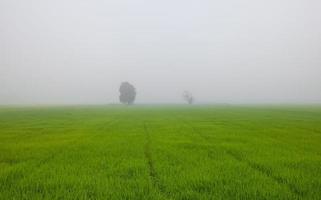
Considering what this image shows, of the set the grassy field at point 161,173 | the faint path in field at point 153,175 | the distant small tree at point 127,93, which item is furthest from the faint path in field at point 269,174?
the distant small tree at point 127,93

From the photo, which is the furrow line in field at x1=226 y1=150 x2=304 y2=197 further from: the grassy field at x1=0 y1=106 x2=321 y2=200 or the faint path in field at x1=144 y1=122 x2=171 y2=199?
the faint path in field at x1=144 y1=122 x2=171 y2=199

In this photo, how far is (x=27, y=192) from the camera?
5.40 m

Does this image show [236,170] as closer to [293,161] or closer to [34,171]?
[293,161]

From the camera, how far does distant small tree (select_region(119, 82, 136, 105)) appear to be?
10175 centimetres

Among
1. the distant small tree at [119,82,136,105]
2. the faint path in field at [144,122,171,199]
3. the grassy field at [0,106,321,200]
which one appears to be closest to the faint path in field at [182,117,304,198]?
the grassy field at [0,106,321,200]

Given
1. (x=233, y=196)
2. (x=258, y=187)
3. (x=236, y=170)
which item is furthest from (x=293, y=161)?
(x=233, y=196)

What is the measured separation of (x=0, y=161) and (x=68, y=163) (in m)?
2.61

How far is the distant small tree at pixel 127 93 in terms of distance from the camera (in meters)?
102

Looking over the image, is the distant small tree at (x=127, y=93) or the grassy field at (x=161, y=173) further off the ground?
the distant small tree at (x=127, y=93)

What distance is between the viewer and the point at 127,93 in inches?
4003

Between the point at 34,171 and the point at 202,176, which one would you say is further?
the point at 34,171

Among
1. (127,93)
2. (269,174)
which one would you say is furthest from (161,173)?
(127,93)

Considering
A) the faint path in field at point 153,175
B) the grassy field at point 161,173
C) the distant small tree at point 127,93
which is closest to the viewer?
the grassy field at point 161,173

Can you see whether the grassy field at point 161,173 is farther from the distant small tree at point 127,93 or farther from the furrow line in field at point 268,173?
the distant small tree at point 127,93
